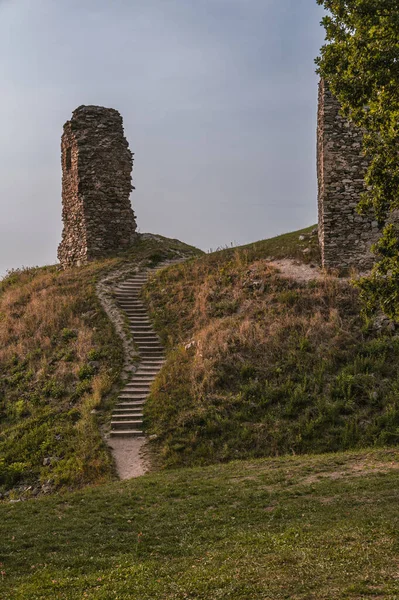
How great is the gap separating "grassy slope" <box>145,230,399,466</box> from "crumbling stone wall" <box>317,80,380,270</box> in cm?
182

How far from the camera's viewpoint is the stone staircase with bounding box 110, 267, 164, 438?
17.4m

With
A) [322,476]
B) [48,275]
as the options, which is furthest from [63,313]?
[322,476]

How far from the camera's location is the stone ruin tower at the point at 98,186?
31828 mm

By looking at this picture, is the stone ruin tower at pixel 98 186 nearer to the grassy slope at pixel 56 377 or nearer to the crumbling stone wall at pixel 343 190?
the grassy slope at pixel 56 377

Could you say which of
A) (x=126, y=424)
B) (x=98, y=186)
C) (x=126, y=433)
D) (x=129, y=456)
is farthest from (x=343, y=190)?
(x=98, y=186)

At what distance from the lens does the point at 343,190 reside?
2223 cm

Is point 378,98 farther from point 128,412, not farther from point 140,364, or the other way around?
point 140,364

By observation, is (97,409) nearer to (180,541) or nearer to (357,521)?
(180,541)

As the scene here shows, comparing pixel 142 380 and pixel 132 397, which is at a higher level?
pixel 142 380

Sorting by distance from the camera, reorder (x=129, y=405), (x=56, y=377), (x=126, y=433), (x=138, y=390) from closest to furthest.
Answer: (x=126, y=433), (x=129, y=405), (x=138, y=390), (x=56, y=377)

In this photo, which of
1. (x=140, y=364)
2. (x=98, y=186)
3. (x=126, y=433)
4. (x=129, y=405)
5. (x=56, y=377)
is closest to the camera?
(x=126, y=433)

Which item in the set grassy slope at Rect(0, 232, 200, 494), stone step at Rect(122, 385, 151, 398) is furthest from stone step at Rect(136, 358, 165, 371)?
stone step at Rect(122, 385, 151, 398)

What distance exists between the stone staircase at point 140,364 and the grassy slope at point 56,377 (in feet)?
1.86

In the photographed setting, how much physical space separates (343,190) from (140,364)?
9.51 meters
